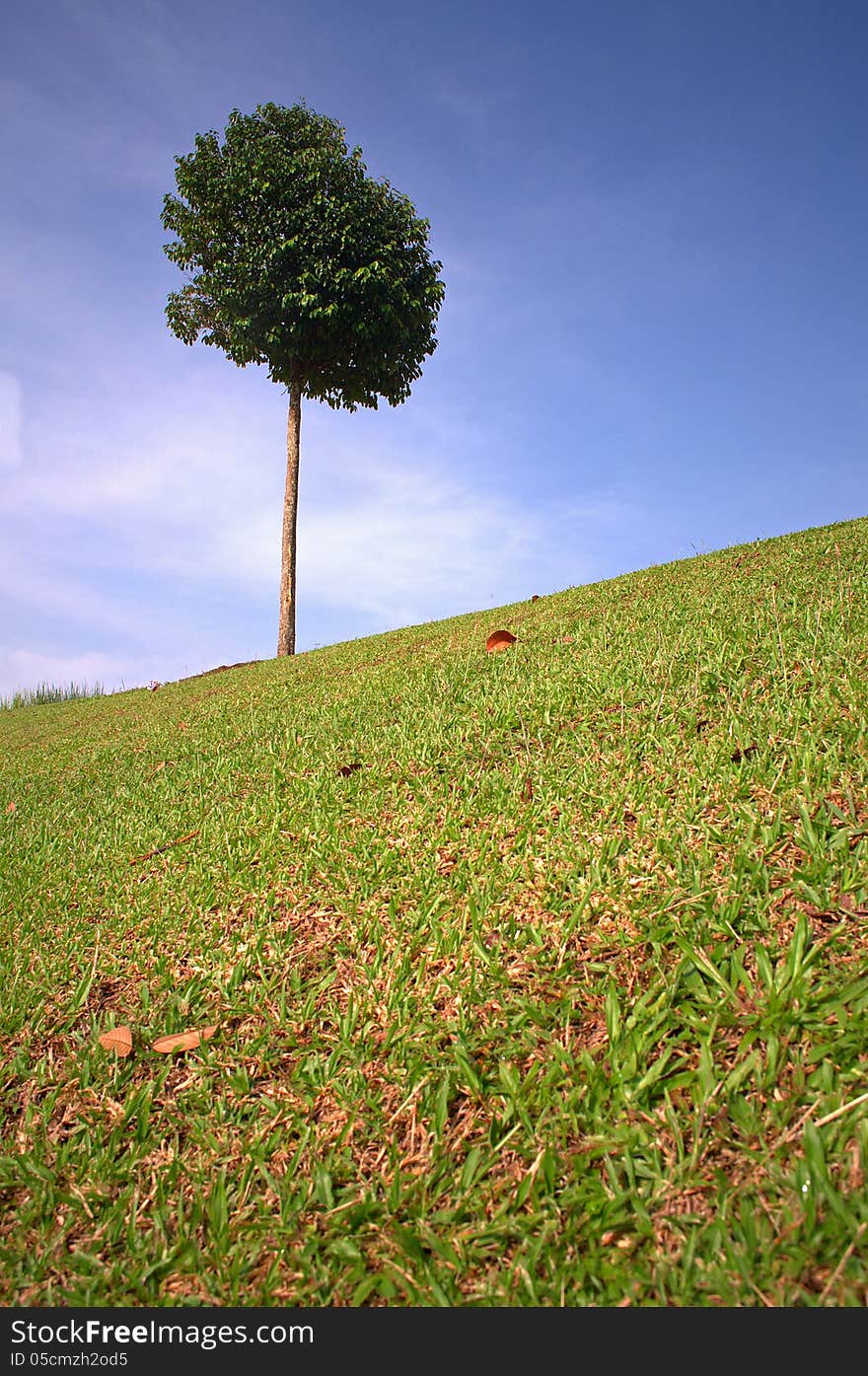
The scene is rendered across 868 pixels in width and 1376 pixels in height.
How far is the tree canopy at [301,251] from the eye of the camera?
49.8 ft

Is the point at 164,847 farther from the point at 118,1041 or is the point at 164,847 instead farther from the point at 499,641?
the point at 499,641

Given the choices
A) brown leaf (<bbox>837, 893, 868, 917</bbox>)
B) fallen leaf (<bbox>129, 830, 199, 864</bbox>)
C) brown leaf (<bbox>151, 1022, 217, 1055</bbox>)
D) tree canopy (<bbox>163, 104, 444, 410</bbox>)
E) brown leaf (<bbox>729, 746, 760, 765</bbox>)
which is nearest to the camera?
brown leaf (<bbox>837, 893, 868, 917</bbox>)

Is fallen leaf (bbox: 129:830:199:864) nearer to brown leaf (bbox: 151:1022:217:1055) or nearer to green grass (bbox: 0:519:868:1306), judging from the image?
green grass (bbox: 0:519:868:1306)

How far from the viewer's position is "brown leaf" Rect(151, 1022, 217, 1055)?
91.5 inches

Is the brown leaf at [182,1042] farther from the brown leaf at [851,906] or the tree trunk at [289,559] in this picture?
the tree trunk at [289,559]

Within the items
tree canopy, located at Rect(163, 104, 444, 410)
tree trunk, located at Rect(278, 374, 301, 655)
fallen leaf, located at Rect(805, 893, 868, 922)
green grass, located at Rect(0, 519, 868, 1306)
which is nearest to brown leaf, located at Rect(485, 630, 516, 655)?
green grass, located at Rect(0, 519, 868, 1306)

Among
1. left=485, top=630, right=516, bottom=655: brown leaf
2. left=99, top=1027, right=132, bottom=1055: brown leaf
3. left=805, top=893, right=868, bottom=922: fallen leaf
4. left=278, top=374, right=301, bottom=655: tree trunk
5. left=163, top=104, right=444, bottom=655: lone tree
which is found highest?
left=163, top=104, right=444, bottom=655: lone tree

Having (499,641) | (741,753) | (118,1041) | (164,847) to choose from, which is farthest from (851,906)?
(499,641)

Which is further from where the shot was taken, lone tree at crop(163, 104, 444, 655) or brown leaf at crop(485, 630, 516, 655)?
lone tree at crop(163, 104, 444, 655)

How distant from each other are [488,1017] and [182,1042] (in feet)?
3.36

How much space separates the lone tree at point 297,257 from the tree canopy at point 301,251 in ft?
0.09

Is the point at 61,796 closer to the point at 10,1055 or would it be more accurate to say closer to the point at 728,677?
the point at 10,1055

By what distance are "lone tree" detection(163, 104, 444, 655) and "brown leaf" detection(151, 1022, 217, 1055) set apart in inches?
549

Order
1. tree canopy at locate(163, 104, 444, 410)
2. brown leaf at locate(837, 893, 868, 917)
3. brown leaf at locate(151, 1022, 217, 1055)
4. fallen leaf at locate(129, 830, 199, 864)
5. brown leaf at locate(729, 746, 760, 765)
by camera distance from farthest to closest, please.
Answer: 1. tree canopy at locate(163, 104, 444, 410)
2. fallen leaf at locate(129, 830, 199, 864)
3. brown leaf at locate(729, 746, 760, 765)
4. brown leaf at locate(151, 1022, 217, 1055)
5. brown leaf at locate(837, 893, 868, 917)
